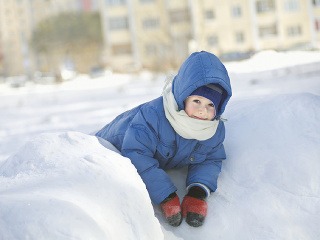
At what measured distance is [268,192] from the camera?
188 cm

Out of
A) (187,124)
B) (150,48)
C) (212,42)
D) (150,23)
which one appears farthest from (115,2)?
(187,124)

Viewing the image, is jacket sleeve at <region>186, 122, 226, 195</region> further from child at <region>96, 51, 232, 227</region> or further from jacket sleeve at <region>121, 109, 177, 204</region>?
jacket sleeve at <region>121, 109, 177, 204</region>

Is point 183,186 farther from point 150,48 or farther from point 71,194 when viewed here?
point 150,48

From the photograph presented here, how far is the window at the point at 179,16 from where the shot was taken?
26.2 metres

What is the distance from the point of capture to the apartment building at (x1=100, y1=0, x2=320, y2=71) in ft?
61.0

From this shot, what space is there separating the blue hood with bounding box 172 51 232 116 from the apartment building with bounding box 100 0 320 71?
13771mm

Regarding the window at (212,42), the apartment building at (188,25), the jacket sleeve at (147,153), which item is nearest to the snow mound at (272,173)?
the jacket sleeve at (147,153)

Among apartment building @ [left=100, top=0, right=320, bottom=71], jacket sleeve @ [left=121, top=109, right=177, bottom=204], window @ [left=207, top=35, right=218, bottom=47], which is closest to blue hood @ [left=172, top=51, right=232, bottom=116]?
jacket sleeve @ [left=121, top=109, right=177, bottom=204]

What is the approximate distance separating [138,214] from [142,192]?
11 cm

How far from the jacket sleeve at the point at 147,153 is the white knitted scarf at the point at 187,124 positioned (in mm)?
66

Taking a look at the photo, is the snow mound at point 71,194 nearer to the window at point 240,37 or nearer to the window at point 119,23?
the window at point 240,37

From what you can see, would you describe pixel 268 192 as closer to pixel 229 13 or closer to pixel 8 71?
pixel 229 13

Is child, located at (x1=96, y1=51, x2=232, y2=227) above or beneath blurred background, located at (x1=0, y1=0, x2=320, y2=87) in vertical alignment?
above

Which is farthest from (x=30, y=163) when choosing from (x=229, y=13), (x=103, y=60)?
(x=103, y=60)
